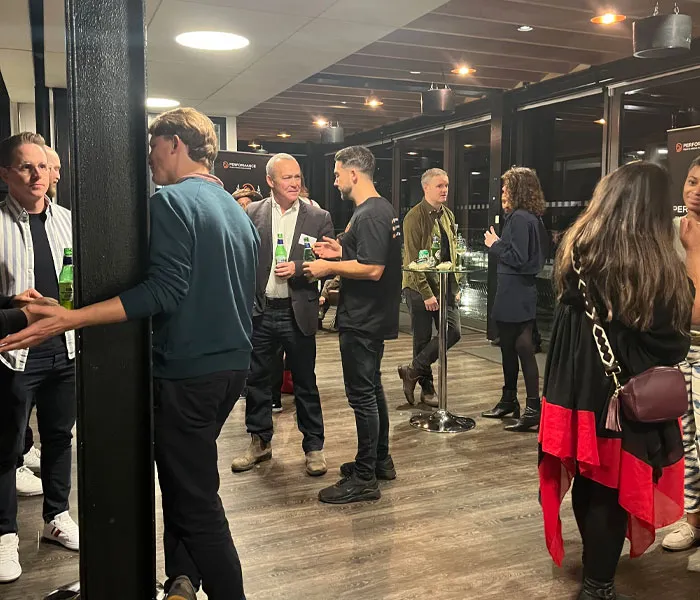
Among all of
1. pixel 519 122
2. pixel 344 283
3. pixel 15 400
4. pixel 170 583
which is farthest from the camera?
pixel 519 122

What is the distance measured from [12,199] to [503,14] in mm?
3436

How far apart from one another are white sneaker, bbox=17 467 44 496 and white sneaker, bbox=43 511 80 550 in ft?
1.90

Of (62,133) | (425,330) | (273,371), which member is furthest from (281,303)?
(62,133)

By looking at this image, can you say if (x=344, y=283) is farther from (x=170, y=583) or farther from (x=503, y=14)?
(x=503, y=14)

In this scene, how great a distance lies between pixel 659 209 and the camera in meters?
2.13

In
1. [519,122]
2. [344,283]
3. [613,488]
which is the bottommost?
[613,488]

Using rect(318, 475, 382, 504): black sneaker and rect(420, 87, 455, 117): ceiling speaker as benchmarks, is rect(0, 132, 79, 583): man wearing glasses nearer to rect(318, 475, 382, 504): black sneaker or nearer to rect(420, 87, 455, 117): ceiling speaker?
rect(318, 475, 382, 504): black sneaker

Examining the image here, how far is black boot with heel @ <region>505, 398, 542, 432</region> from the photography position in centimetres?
435

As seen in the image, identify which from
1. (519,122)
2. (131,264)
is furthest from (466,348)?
(131,264)

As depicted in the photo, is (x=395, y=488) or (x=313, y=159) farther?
(x=313, y=159)

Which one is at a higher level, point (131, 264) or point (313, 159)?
point (313, 159)

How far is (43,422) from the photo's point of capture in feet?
8.77

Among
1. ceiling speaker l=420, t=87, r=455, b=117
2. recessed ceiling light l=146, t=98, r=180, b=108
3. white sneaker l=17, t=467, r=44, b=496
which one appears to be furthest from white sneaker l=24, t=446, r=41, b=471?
ceiling speaker l=420, t=87, r=455, b=117

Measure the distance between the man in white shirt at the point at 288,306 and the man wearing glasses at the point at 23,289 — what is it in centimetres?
109
